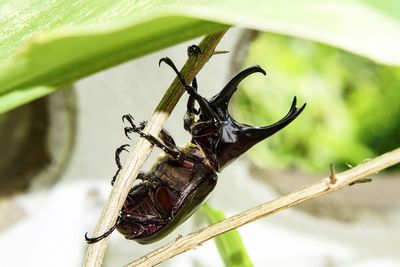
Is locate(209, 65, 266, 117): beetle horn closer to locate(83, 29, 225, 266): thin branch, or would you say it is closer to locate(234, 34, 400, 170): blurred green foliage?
locate(83, 29, 225, 266): thin branch

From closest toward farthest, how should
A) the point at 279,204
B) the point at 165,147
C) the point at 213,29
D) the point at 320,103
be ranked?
the point at 213,29
the point at 279,204
the point at 165,147
the point at 320,103

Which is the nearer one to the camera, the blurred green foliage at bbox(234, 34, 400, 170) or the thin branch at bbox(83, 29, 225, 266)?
the thin branch at bbox(83, 29, 225, 266)

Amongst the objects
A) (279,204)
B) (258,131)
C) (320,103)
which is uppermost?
(320,103)

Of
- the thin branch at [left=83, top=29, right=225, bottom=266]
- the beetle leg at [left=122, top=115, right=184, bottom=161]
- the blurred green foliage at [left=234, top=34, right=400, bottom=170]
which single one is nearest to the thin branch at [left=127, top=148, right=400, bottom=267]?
the thin branch at [left=83, top=29, right=225, bottom=266]

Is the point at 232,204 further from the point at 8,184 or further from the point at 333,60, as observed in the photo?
the point at 333,60

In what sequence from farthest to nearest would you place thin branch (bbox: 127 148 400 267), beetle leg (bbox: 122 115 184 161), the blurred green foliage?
the blurred green foliage
beetle leg (bbox: 122 115 184 161)
thin branch (bbox: 127 148 400 267)

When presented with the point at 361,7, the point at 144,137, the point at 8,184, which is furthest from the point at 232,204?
the point at 361,7

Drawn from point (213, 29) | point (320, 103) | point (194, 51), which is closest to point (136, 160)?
point (194, 51)

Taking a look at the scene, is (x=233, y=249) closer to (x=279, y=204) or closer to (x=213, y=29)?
(x=279, y=204)
